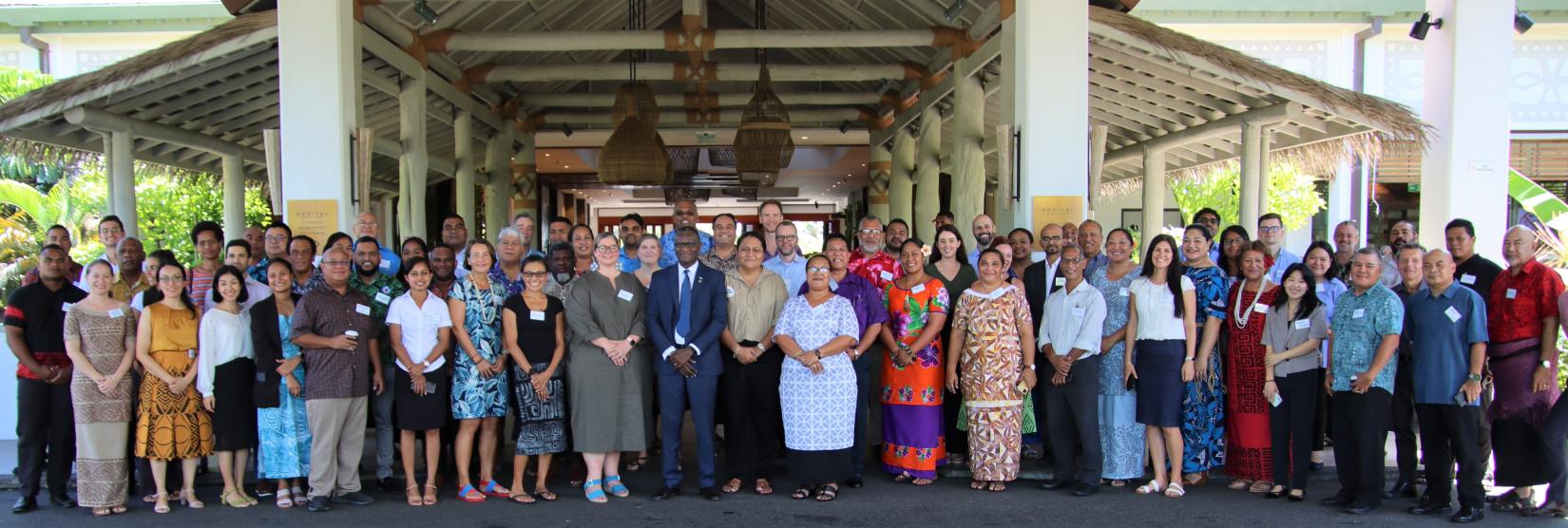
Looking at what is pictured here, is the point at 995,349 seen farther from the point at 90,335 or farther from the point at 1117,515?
the point at 90,335

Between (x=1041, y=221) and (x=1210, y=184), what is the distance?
11.5m

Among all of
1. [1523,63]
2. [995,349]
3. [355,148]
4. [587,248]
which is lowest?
[995,349]

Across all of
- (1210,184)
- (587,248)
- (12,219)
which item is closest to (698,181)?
(1210,184)

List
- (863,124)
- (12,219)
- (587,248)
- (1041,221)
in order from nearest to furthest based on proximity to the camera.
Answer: (587,248) < (1041,221) < (12,219) < (863,124)

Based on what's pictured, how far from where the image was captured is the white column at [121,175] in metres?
9.63

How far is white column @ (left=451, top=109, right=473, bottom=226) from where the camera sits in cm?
1205

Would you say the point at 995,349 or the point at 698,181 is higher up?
the point at 698,181

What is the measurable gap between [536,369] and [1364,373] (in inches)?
164

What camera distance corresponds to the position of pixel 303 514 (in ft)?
16.6

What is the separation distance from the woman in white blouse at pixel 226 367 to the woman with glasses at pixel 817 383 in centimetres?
272

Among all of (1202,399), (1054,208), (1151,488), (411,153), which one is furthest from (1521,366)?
(411,153)

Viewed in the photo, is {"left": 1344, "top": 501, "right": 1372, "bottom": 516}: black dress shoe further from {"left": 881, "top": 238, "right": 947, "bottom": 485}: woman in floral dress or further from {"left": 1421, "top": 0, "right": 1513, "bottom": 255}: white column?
{"left": 1421, "top": 0, "right": 1513, "bottom": 255}: white column

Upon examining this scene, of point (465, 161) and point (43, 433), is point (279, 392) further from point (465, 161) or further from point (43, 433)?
point (465, 161)

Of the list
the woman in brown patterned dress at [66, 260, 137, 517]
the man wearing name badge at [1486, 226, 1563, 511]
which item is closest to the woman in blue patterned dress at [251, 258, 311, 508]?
the woman in brown patterned dress at [66, 260, 137, 517]
